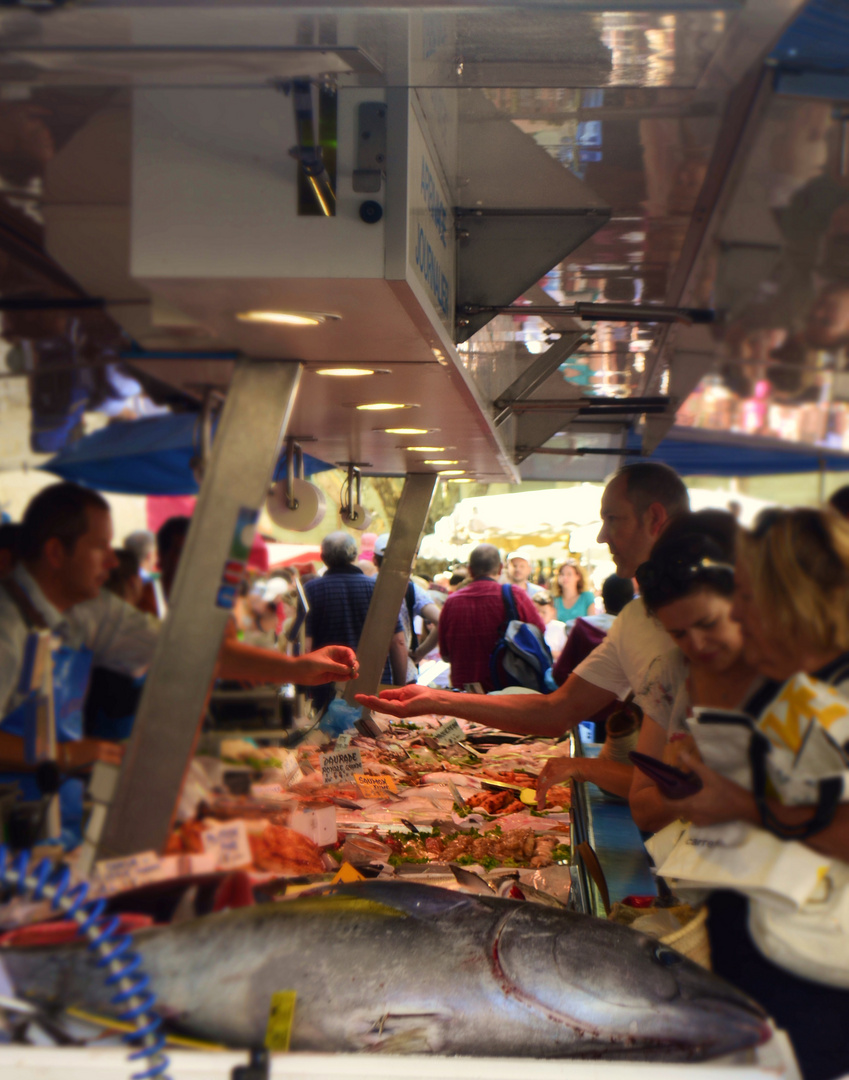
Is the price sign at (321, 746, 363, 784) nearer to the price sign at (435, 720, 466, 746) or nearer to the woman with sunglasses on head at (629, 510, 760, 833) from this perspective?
the price sign at (435, 720, 466, 746)

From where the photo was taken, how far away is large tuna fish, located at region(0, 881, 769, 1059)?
154cm

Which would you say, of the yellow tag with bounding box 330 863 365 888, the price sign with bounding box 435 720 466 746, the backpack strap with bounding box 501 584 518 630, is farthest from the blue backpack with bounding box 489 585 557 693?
the yellow tag with bounding box 330 863 365 888

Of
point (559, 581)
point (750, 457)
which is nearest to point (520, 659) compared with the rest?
point (559, 581)

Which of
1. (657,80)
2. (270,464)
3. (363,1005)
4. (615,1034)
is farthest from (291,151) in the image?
(615,1034)

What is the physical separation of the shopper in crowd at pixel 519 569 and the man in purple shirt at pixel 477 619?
5.3 inches

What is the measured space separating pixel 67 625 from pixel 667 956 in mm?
1237

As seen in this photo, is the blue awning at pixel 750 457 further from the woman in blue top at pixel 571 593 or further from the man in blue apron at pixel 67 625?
the woman in blue top at pixel 571 593

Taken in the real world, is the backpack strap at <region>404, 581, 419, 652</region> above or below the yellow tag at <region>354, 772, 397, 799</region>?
above

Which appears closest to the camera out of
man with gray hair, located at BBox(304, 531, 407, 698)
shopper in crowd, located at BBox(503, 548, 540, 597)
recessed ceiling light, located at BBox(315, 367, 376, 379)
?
recessed ceiling light, located at BBox(315, 367, 376, 379)

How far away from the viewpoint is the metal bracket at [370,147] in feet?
5.17

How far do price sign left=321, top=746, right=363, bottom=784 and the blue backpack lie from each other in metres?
3.34

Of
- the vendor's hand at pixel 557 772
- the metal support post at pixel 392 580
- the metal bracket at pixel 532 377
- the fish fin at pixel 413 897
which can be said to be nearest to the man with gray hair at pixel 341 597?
the metal support post at pixel 392 580

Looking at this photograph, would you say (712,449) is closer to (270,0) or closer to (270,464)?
(270,464)

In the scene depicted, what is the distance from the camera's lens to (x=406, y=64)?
57.7 inches
